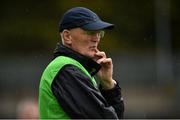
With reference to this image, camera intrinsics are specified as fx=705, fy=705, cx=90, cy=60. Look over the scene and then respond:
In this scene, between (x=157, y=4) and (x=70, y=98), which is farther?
(x=157, y=4)

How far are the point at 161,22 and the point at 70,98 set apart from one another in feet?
21.4

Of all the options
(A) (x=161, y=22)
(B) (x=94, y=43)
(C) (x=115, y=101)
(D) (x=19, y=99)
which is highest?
(B) (x=94, y=43)

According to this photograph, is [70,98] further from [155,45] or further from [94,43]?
[155,45]

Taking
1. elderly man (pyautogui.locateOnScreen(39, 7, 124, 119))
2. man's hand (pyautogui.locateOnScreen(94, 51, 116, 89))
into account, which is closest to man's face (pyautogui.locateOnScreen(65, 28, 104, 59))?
elderly man (pyautogui.locateOnScreen(39, 7, 124, 119))

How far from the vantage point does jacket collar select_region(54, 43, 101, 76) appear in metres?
3.83

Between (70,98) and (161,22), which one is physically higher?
(70,98)

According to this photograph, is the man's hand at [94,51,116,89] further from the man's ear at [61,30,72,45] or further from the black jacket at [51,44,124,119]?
the black jacket at [51,44,124,119]

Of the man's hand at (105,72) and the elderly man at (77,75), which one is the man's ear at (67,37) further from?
the man's hand at (105,72)

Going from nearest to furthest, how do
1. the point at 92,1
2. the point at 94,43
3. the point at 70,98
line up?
the point at 70,98, the point at 94,43, the point at 92,1

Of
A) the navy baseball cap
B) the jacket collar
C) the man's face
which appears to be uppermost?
the navy baseball cap

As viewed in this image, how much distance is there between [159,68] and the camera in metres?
9.71

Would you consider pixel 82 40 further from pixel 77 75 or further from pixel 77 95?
pixel 77 95

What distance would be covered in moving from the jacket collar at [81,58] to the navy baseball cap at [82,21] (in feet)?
0.42

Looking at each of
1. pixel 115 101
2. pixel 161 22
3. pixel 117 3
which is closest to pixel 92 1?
pixel 117 3
